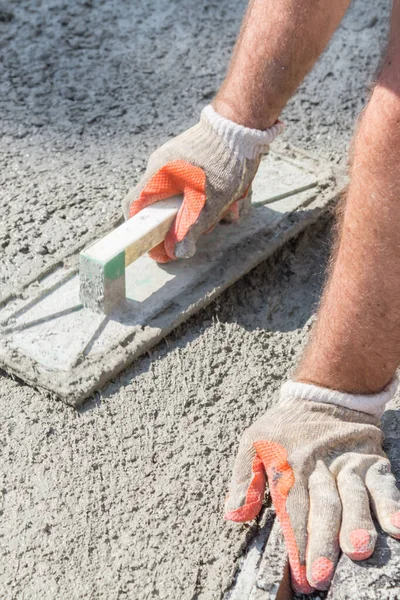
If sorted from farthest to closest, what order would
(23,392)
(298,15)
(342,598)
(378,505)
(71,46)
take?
Result: 1. (71,46)
2. (298,15)
3. (23,392)
4. (378,505)
5. (342,598)

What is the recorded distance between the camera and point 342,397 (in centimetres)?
157

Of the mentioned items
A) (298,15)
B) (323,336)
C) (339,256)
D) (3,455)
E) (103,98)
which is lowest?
(3,455)

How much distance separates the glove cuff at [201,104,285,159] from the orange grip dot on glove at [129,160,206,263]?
0.11 m

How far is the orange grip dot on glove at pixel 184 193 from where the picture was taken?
1954 mm

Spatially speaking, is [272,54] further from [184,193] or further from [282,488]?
[282,488]

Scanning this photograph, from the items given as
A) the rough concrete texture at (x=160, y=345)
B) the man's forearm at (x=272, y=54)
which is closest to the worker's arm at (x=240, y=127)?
the man's forearm at (x=272, y=54)

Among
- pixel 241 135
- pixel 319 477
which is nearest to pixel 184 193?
pixel 241 135

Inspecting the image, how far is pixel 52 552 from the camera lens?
1521 mm

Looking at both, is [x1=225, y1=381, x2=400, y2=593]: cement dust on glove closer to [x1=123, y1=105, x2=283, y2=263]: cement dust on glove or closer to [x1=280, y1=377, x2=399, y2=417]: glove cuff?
[x1=280, y1=377, x2=399, y2=417]: glove cuff

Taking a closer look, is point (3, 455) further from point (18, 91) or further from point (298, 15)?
point (18, 91)

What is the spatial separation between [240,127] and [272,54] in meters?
0.18

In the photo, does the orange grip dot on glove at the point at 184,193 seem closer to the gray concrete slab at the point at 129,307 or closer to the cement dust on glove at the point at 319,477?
the gray concrete slab at the point at 129,307

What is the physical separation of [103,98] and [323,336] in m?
1.41

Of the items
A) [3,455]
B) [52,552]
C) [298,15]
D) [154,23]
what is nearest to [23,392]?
[3,455]
